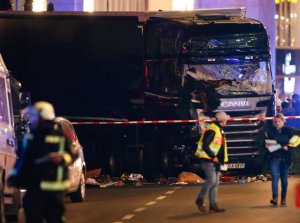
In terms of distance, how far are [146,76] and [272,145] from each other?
25.9 ft

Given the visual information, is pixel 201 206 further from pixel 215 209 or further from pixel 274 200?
pixel 274 200

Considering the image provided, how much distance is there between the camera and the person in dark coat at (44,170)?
37.2 feet

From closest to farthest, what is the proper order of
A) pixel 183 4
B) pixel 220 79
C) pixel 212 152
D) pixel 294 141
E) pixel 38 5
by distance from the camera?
1. pixel 212 152
2. pixel 294 141
3. pixel 220 79
4. pixel 38 5
5. pixel 183 4

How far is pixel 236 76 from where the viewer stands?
25.2 meters

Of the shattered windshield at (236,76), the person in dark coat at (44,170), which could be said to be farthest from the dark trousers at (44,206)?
the shattered windshield at (236,76)

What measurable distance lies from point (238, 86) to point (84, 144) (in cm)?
421

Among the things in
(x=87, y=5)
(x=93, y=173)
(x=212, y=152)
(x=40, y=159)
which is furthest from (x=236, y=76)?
(x=87, y=5)

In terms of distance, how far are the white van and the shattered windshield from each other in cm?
913

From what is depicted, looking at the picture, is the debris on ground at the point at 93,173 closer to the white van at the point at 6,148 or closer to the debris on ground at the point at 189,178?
the debris on ground at the point at 189,178

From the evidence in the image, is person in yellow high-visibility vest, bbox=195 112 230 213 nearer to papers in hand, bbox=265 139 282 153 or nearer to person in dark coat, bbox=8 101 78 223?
papers in hand, bbox=265 139 282 153

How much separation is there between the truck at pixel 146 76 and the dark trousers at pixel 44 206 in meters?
13.9

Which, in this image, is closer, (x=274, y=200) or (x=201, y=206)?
(x=201, y=206)

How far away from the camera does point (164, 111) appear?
25828 mm

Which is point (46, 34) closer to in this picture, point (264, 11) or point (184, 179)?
point (184, 179)
